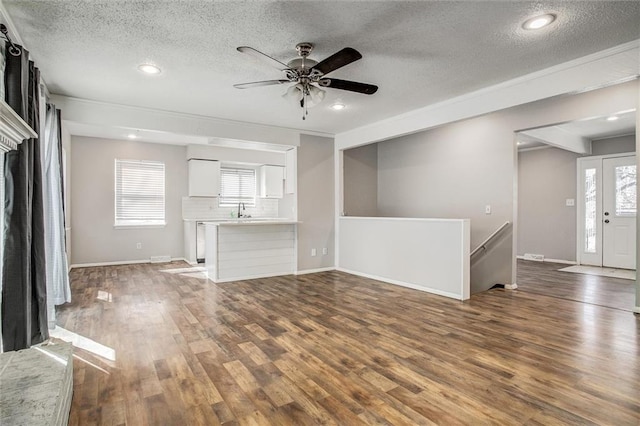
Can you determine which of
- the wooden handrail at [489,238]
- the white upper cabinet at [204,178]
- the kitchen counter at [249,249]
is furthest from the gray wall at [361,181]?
the white upper cabinet at [204,178]

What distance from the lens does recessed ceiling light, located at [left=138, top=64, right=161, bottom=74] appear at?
3279 mm

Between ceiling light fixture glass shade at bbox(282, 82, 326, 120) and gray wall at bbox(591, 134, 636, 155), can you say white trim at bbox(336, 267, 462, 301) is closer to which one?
ceiling light fixture glass shade at bbox(282, 82, 326, 120)

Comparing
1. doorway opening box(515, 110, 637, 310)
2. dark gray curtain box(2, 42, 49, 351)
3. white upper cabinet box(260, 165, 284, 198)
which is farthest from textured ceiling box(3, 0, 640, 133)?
white upper cabinet box(260, 165, 284, 198)

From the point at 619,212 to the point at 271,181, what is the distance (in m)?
7.36

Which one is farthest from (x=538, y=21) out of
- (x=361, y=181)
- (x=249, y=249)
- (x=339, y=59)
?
(x=249, y=249)

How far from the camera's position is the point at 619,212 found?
653 centimetres

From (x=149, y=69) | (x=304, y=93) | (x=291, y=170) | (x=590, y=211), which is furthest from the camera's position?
(x=590, y=211)

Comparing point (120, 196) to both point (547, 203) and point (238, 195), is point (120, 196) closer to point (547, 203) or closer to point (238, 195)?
point (238, 195)

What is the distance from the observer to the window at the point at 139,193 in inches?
280

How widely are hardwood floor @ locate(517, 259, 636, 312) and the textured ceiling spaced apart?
2.94 m

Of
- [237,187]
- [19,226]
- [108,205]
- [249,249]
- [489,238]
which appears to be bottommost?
[249,249]

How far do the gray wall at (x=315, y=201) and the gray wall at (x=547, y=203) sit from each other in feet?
15.3

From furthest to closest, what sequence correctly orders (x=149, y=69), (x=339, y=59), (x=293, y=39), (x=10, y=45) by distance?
(x=149, y=69) → (x=293, y=39) → (x=339, y=59) → (x=10, y=45)

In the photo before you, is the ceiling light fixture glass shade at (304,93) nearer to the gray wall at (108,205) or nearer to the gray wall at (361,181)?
the gray wall at (361,181)
